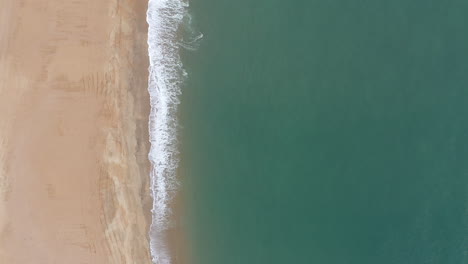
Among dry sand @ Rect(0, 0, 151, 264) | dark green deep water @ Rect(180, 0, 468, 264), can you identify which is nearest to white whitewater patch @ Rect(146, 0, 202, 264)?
dark green deep water @ Rect(180, 0, 468, 264)

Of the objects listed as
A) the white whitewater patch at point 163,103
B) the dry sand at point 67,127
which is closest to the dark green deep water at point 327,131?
the white whitewater patch at point 163,103

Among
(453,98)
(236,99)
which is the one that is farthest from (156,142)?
(453,98)

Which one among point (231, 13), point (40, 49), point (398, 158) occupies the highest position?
point (231, 13)

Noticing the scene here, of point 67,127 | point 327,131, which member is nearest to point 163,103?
point 67,127

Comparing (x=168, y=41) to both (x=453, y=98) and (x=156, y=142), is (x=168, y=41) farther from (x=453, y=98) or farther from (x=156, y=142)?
(x=453, y=98)

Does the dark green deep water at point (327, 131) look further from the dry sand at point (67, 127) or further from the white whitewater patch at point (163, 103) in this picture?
the dry sand at point (67, 127)
